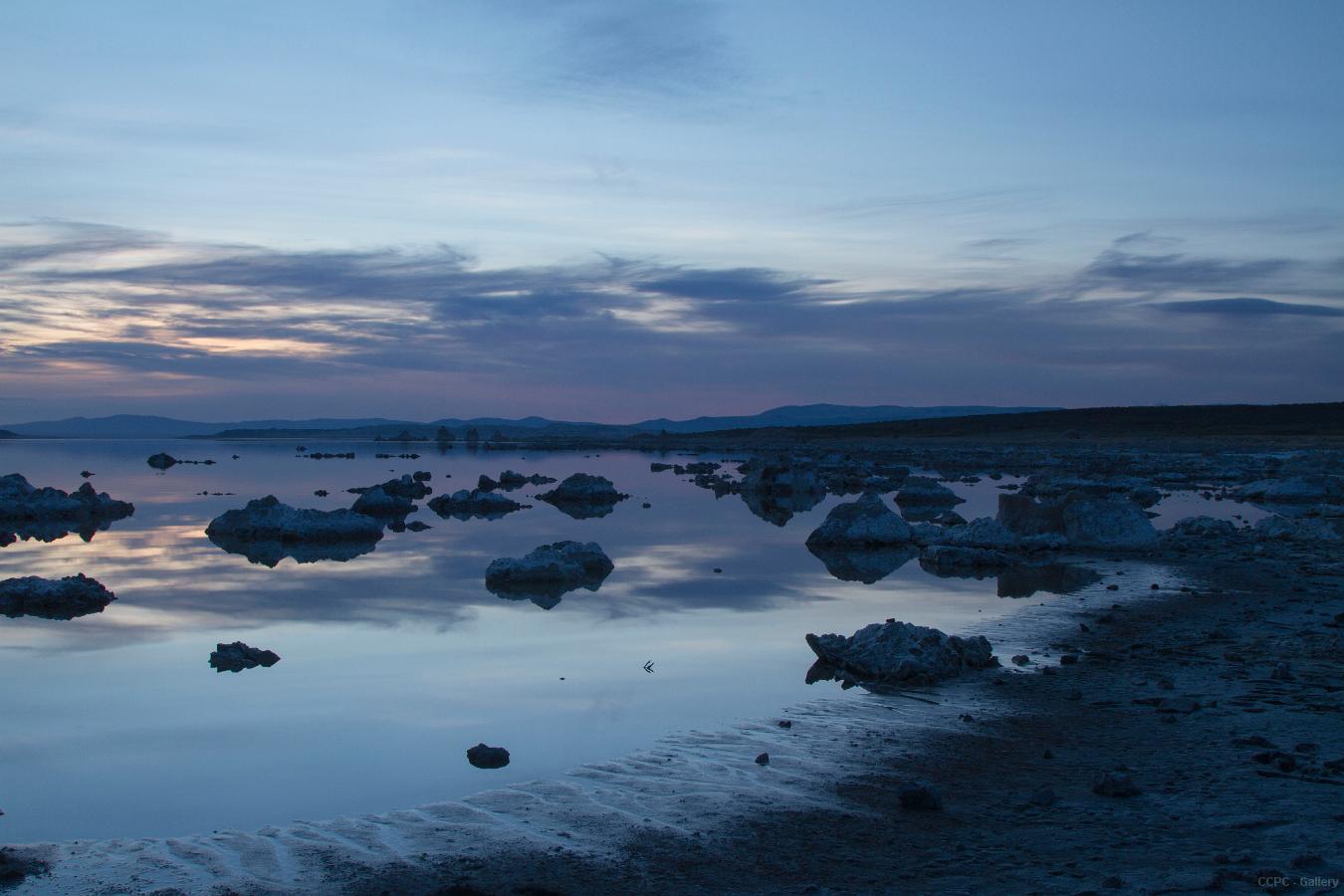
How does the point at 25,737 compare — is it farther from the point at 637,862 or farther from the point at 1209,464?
the point at 1209,464

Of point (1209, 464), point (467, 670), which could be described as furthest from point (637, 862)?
point (1209, 464)

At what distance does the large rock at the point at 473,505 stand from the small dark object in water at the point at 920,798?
24244 millimetres

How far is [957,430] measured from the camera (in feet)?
382

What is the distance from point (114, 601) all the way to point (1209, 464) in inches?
1865

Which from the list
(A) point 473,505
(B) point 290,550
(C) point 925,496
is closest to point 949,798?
(B) point 290,550

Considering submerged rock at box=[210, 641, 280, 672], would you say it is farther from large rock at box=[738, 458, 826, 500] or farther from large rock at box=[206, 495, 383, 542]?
large rock at box=[738, 458, 826, 500]

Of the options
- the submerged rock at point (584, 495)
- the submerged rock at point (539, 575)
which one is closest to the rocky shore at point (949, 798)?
the submerged rock at point (539, 575)

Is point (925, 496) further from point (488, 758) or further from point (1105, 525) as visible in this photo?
point (488, 758)

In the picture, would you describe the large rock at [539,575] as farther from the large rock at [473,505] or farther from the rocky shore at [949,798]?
the large rock at [473,505]

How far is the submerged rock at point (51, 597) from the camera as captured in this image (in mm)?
13781

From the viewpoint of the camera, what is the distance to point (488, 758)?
7312mm

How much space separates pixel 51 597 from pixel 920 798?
12471mm

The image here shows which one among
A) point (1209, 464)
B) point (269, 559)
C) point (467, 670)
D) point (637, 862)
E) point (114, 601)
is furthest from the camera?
point (1209, 464)

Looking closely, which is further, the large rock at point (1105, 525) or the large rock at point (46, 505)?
the large rock at point (46, 505)
